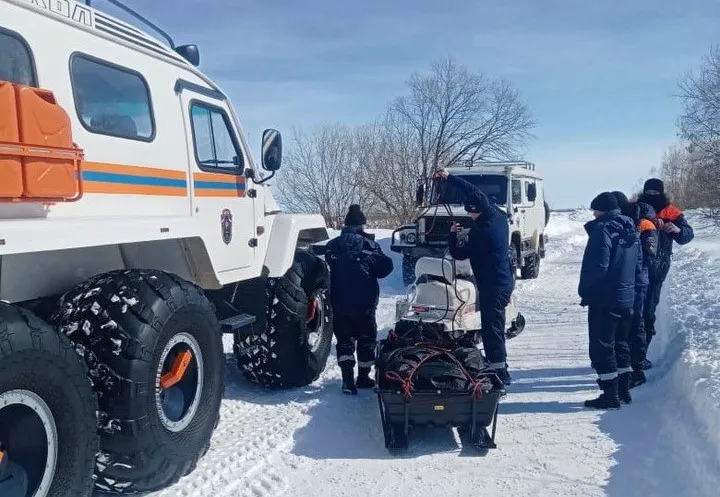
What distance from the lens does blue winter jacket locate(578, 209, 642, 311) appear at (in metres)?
5.66

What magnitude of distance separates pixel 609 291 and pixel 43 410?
4.44 meters

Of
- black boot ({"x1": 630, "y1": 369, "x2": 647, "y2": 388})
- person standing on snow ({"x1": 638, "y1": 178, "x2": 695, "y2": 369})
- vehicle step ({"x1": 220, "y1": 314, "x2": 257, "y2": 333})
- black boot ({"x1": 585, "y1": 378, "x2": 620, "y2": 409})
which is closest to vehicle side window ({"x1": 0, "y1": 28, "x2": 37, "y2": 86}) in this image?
vehicle step ({"x1": 220, "y1": 314, "x2": 257, "y2": 333})

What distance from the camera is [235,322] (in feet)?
16.8

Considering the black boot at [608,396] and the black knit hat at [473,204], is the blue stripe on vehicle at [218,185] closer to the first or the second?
the black knit hat at [473,204]

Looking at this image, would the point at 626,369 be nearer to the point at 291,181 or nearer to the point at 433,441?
the point at 433,441

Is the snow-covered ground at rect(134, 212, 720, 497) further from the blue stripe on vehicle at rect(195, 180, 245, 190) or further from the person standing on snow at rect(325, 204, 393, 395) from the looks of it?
the blue stripe on vehicle at rect(195, 180, 245, 190)

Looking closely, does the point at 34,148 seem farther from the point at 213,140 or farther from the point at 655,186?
the point at 655,186

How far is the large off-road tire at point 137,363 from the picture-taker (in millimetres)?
3484

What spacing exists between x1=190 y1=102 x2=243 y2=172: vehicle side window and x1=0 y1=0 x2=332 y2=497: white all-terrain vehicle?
0.02m

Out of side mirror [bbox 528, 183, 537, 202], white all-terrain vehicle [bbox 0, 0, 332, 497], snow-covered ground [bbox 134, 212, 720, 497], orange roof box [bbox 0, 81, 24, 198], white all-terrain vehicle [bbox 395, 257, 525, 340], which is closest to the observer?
→ orange roof box [bbox 0, 81, 24, 198]

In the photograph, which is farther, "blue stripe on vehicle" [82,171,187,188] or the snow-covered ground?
the snow-covered ground

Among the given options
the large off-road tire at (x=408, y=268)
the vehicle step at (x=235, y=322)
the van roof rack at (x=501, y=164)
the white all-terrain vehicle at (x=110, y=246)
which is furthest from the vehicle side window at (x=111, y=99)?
the van roof rack at (x=501, y=164)

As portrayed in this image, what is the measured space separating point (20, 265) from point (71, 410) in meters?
0.98

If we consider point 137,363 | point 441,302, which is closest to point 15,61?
point 137,363
